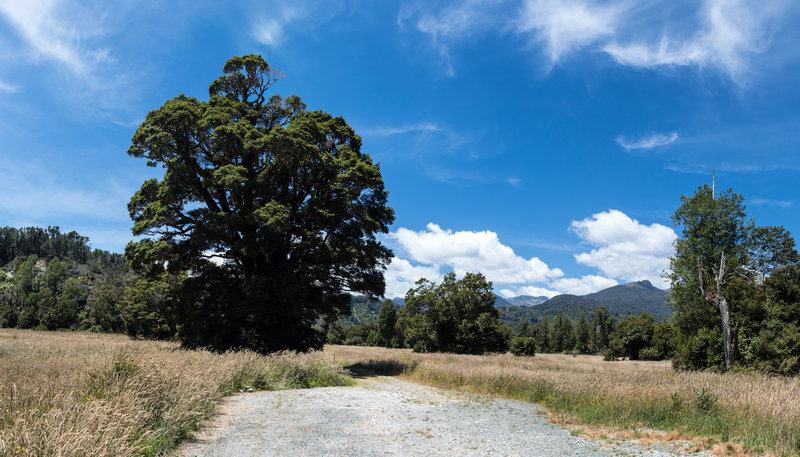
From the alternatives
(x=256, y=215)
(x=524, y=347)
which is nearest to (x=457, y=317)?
(x=524, y=347)

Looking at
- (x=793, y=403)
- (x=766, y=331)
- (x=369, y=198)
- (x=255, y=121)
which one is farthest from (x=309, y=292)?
(x=766, y=331)

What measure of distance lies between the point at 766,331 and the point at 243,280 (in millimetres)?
26524

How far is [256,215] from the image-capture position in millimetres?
17125

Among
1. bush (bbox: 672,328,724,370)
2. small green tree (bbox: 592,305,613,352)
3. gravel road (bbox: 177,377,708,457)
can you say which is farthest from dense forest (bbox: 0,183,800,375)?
gravel road (bbox: 177,377,708,457)

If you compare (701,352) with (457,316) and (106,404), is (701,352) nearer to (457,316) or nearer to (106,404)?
(457,316)

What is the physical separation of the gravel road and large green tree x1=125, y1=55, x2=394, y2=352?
806 centimetres

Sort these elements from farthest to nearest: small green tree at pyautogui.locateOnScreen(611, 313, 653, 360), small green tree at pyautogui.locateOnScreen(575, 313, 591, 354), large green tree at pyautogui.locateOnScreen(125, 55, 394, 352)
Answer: small green tree at pyautogui.locateOnScreen(575, 313, 591, 354), small green tree at pyautogui.locateOnScreen(611, 313, 653, 360), large green tree at pyautogui.locateOnScreen(125, 55, 394, 352)

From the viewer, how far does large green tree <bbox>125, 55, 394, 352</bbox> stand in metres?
18.3

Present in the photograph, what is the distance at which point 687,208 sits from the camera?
3108 cm

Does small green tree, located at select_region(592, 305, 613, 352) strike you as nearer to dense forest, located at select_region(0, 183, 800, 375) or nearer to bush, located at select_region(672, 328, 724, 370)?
dense forest, located at select_region(0, 183, 800, 375)

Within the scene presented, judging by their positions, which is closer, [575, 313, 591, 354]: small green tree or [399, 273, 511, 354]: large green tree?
[399, 273, 511, 354]: large green tree

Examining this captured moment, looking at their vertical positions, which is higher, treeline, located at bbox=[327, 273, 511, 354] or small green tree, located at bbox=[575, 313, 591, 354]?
treeline, located at bbox=[327, 273, 511, 354]

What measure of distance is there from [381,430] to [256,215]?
11534mm

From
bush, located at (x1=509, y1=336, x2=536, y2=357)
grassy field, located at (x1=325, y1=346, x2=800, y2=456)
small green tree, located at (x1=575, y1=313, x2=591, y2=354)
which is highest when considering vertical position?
grassy field, located at (x1=325, y1=346, x2=800, y2=456)
